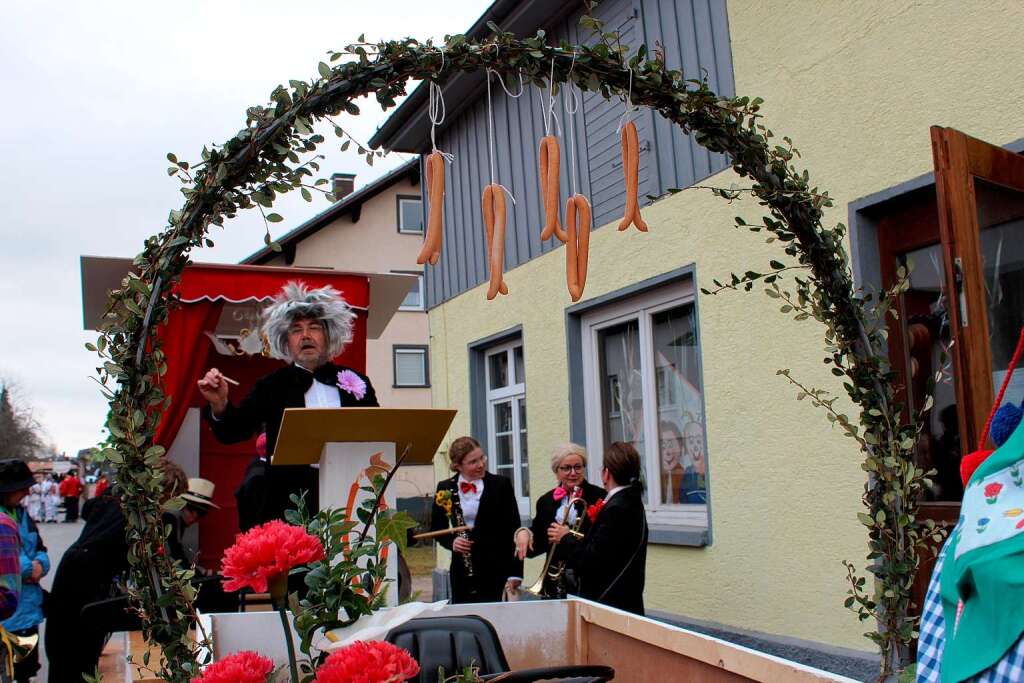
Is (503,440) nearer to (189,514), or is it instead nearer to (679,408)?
(679,408)

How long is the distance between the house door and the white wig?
2323 millimetres

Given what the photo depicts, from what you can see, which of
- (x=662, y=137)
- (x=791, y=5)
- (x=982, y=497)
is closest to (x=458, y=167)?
(x=662, y=137)

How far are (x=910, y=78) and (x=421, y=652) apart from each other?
358 cm

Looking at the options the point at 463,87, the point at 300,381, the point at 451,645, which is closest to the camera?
the point at 451,645

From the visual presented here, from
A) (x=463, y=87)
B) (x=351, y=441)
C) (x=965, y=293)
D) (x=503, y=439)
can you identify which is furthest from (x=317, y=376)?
(x=463, y=87)

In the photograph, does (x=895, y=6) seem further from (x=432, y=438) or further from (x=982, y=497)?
(x=982, y=497)

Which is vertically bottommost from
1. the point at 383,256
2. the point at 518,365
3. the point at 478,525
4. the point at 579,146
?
the point at 478,525

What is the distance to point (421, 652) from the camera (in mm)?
2930

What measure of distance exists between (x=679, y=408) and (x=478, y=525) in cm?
176

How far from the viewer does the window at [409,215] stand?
25.5 meters

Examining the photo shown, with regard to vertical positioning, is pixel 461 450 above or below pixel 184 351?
below

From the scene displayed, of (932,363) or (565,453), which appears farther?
(565,453)

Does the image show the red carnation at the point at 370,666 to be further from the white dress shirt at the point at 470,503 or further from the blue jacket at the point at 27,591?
the white dress shirt at the point at 470,503

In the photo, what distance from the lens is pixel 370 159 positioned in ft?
8.34
